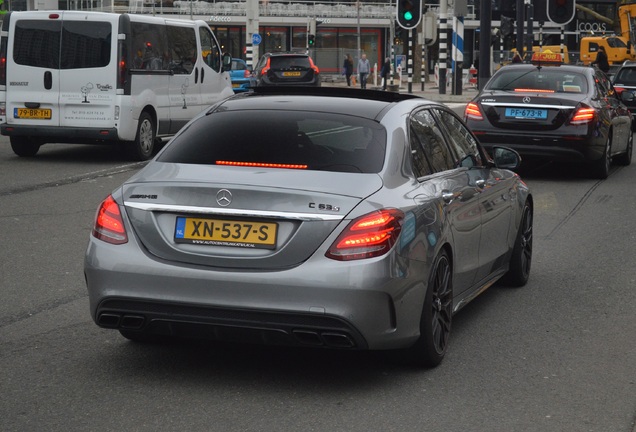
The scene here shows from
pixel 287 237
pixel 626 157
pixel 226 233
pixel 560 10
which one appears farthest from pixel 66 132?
pixel 560 10

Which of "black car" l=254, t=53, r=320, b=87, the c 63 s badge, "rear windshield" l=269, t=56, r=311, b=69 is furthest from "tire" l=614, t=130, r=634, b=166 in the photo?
"rear windshield" l=269, t=56, r=311, b=69

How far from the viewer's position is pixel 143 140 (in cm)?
1839

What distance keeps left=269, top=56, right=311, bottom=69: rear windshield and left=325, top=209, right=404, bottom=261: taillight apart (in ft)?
112

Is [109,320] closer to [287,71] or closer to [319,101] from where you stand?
[319,101]

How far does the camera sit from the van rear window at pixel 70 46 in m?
17.5

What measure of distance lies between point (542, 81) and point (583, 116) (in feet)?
2.61

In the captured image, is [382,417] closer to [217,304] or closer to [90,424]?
[217,304]

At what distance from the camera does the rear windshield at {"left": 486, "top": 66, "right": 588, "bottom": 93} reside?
16.0m

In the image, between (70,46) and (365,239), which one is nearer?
(365,239)

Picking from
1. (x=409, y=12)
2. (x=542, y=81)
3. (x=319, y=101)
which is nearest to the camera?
(x=319, y=101)

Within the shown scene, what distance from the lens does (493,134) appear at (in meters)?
15.8

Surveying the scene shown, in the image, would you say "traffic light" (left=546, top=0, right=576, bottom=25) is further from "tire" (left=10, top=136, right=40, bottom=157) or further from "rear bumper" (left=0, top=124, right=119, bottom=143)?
"rear bumper" (left=0, top=124, right=119, bottom=143)

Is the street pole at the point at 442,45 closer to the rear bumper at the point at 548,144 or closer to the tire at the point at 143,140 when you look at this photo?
the tire at the point at 143,140

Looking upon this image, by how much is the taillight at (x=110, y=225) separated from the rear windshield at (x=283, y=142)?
44cm
